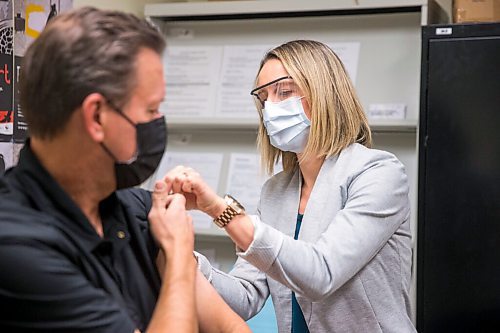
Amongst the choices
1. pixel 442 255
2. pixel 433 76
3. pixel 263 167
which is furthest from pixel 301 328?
pixel 433 76

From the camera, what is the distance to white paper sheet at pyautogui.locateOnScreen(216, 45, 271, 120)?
3.39 meters

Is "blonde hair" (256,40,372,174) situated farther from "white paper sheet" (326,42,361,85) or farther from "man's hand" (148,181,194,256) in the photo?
"white paper sheet" (326,42,361,85)

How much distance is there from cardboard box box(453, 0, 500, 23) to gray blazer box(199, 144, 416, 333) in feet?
3.96

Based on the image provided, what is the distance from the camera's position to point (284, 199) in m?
2.09

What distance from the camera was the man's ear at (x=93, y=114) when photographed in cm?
112

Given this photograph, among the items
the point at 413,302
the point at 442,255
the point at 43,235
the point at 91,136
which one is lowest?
the point at 413,302

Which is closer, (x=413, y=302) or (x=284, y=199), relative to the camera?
(x=284, y=199)

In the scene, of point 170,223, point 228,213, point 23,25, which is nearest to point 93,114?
point 170,223

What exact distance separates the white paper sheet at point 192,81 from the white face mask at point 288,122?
143 centimetres

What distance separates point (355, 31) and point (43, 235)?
2.46 m

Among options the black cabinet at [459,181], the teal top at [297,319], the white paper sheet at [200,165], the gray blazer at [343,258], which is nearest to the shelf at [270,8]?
the black cabinet at [459,181]

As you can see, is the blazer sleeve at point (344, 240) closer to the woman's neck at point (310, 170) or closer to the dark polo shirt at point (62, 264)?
the woman's neck at point (310, 170)

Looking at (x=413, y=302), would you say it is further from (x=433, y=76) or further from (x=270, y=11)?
(x=270, y=11)

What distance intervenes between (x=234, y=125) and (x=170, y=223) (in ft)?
6.74
